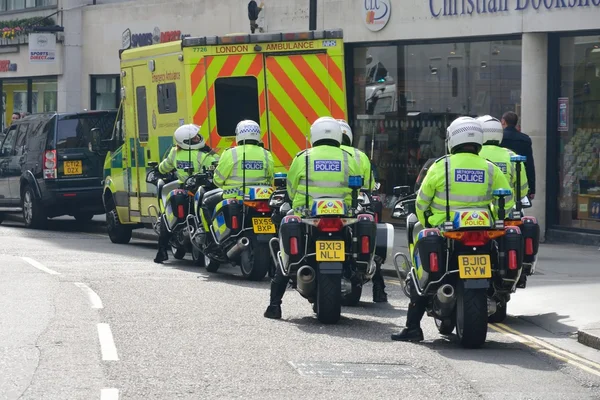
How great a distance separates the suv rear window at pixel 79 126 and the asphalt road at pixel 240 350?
7.73 metres

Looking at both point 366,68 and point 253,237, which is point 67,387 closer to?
point 253,237

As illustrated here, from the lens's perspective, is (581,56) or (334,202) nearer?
(334,202)

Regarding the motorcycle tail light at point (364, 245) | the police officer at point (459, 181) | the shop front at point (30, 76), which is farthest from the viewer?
the shop front at point (30, 76)

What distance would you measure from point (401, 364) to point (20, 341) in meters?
2.90

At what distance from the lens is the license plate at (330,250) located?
11070mm

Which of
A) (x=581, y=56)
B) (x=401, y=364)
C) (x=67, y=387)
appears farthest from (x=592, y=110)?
(x=67, y=387)

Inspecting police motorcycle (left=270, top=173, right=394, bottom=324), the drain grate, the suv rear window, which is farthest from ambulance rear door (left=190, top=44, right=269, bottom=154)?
the drain grate

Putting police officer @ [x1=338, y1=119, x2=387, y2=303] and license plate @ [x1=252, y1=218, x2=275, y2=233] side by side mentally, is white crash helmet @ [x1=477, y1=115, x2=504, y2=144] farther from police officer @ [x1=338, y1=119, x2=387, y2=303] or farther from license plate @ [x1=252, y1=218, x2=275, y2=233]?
license plate @ [x1=252, y1=218, x2=275, y2=233]

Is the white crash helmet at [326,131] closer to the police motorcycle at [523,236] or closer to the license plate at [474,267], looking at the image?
the police motorcycle at [523,236]

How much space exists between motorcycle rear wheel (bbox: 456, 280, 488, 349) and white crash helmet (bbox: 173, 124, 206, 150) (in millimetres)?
6719

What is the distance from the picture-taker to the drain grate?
8758 mm

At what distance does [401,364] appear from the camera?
928 cm

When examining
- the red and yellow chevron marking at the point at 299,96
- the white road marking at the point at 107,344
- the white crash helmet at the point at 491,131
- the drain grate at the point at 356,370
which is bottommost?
the drain grate at the point at 356,370

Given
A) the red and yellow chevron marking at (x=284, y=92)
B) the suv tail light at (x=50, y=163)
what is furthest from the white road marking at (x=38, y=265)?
the suv tail light at (x=50, y=163)
